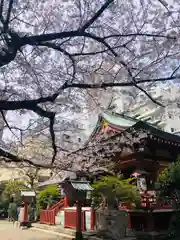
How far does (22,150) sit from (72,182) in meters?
2.36

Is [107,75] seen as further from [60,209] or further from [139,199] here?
[60,209]

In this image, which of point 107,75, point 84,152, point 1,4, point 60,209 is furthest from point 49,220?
point 1,4

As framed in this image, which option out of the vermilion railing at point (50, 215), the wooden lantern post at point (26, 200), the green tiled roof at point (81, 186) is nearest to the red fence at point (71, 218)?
the vermilion railing at point (50, 215)

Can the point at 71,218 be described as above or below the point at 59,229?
above

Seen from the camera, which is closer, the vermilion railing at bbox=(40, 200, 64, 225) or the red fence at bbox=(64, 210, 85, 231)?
the red fence at bbox=(64, 210, 85, 231)

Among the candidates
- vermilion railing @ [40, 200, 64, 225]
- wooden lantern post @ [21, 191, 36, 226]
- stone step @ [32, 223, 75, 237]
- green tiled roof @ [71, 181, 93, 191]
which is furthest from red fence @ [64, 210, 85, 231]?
wooden lantern post @ [21, 191, 36, 226]

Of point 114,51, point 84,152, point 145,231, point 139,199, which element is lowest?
point 145,231

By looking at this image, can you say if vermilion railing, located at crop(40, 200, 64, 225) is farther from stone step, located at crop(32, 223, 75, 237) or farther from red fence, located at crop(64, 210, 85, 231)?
red fence, located at crop(64, 210, 85, 231)

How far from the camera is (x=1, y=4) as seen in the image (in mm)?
4855

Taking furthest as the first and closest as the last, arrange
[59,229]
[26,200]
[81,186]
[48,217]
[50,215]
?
[26,200] < [48,217] < [50,215] < [59,229] < [81,186]

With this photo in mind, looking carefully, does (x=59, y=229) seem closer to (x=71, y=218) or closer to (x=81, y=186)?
(x=71, y=218)

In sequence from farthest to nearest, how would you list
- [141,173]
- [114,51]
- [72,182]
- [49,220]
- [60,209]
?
[60,209] < [49,220] < [141,173] < [72,182] < [114,51]

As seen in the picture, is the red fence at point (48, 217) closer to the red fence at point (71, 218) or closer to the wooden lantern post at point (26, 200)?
the wooden lantern post at point (26, 200)

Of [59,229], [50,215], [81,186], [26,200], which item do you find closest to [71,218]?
[59,229]
